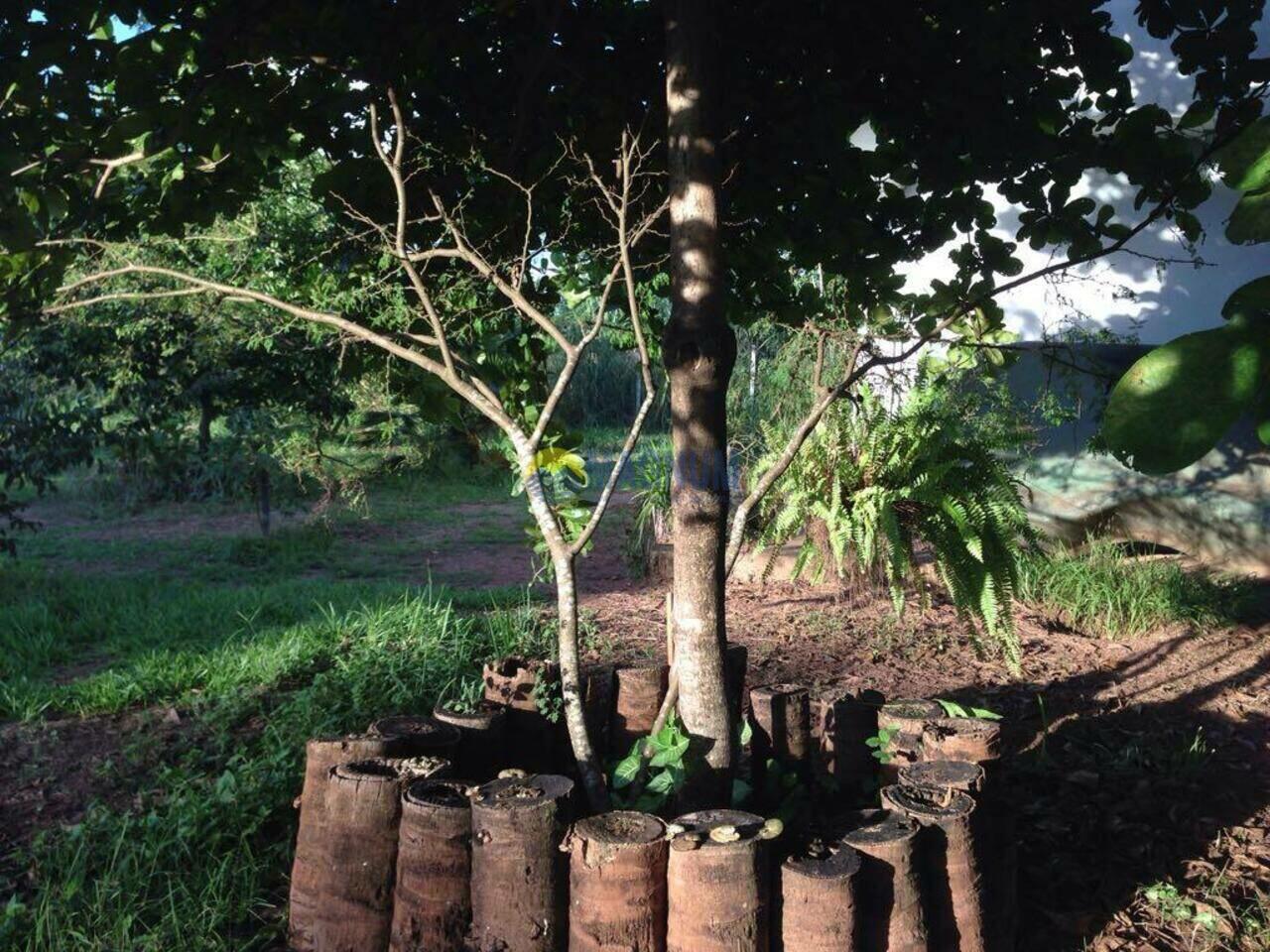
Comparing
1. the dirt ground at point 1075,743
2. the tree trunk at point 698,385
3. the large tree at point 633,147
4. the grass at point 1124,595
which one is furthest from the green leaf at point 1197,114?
the grass at point 1124,595

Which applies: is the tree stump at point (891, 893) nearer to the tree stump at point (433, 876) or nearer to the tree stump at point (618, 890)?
the tree stump at point (618, 890)

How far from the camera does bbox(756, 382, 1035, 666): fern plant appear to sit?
5.05 meters

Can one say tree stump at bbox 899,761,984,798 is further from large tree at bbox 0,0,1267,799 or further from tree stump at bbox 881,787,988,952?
large tree at bbox 0,0,1267,799

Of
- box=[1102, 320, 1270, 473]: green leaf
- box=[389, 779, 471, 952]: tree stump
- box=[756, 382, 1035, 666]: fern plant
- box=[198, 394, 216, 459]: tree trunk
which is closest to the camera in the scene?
box=[1102, 320, 1270, 473]: green leaf

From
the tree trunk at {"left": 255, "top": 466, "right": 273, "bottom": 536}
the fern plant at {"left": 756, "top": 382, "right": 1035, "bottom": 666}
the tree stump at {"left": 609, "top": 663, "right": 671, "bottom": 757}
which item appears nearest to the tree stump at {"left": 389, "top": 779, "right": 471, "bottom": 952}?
the tree stump at {"left": 609, "top": 663, "right": 671, "bottom": 757}

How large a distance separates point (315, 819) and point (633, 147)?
5.92 ft

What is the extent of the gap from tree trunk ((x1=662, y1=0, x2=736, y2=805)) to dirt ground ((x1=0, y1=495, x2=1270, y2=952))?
0.91 metres

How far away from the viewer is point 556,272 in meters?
3.58

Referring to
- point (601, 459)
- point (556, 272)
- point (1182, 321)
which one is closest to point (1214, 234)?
point (1182, 321)

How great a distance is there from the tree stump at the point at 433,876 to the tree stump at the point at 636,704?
32.0 inches

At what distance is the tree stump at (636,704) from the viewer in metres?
3.12

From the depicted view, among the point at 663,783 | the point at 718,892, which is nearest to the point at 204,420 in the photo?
the point at 663,783

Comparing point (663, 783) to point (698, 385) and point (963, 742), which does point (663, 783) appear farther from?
point (698, 385)

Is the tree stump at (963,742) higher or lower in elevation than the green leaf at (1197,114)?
lower
